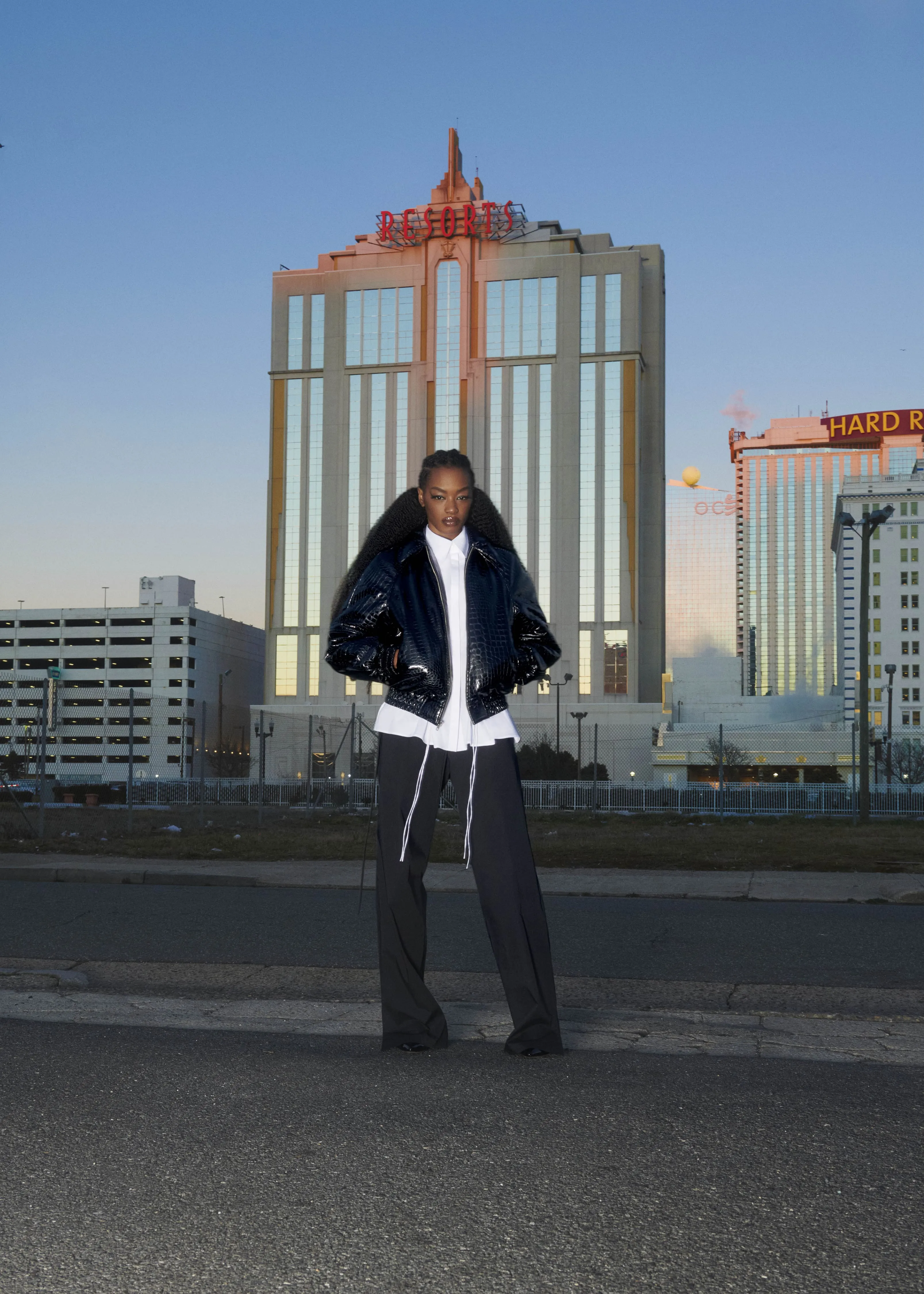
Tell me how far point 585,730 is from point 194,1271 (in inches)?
3478

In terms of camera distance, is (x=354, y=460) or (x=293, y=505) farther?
(x=293, y=505)

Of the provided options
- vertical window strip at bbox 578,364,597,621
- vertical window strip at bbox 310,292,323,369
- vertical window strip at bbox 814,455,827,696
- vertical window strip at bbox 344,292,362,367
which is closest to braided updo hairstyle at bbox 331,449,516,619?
vertical window strip at bbox 578,364,597,621

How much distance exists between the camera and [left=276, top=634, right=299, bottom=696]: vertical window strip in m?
101

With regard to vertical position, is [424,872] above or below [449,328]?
below

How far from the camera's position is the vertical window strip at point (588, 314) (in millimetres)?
98938

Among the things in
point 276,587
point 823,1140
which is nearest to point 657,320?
point 276,587

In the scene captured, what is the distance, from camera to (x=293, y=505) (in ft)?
339

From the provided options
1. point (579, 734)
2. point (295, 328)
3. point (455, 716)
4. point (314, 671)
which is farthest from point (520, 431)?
point (455, 716)

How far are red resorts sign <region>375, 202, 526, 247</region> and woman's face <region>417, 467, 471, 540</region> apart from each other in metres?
101

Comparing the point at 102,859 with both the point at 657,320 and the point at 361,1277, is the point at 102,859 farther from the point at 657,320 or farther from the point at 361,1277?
the point at 657,320

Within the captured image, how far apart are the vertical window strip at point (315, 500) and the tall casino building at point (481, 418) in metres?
0.12

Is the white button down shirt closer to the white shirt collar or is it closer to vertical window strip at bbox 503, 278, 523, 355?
the white shirt collar

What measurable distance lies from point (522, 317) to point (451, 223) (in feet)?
31.0

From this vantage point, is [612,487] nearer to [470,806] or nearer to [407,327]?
[407,327]
